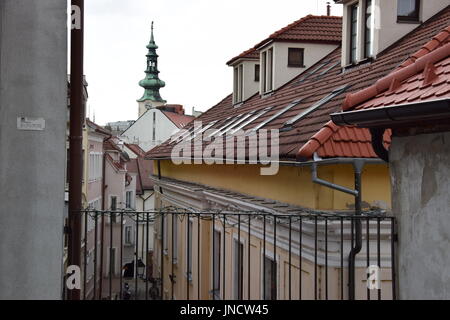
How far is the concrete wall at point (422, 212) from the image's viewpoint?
4.67 meters

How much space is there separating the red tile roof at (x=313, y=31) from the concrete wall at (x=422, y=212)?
11054 millimetres

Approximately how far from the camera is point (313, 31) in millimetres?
16906

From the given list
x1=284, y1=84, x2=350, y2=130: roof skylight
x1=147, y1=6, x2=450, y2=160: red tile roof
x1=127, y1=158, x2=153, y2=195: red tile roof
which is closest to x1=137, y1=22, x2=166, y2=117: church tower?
x1=127, y1=158, x2=153, y2=195: red tile roof

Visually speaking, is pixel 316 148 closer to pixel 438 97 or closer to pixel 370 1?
pixel 438 97

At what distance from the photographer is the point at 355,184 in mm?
7867

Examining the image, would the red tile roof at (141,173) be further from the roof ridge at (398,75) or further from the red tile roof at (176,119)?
the roof ridge at (398,75)

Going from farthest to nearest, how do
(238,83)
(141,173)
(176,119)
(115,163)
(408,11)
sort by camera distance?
(176,119)
(141,173)
(115,163)
(238,83)
(408,11)

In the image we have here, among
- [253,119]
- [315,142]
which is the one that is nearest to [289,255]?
[315,142]

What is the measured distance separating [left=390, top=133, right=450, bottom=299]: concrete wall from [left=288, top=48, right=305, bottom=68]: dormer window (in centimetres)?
1145

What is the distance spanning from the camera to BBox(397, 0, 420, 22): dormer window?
39.5ft

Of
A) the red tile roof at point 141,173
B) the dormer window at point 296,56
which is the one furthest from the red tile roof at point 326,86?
the red tile roof at point 141,173

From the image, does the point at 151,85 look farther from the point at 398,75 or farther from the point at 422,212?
the point at 422,212

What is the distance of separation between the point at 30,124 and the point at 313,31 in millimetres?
12890

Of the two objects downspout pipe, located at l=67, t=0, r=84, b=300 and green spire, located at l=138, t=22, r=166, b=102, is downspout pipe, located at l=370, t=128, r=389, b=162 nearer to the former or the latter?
downspout pipe, located at l=67, t=0, r=84, b=300
